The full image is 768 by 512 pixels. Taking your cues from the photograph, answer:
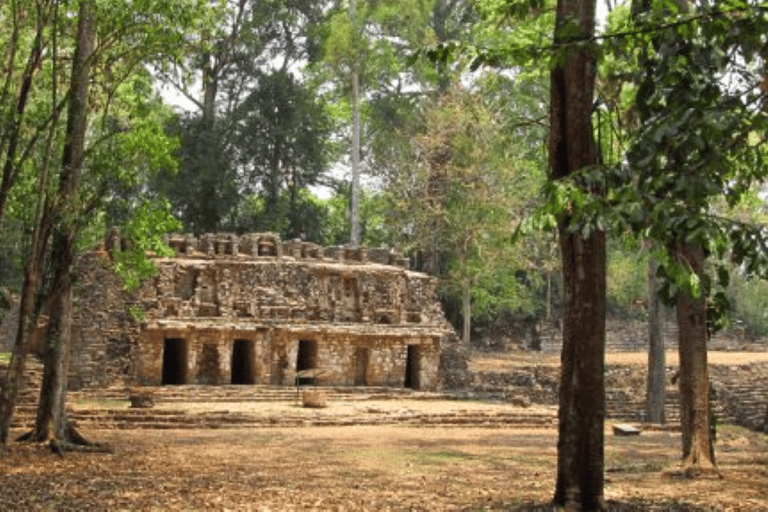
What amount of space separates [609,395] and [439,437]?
44.1ft

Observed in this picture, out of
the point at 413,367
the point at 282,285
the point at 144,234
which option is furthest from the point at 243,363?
the point at 144,234

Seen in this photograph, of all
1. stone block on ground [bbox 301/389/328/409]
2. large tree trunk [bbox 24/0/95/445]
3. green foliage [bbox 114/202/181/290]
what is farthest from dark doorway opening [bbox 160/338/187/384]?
large tree trunk [bbox 24/0/95/445]

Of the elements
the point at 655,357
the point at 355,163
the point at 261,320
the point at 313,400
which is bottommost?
the point at 313,400

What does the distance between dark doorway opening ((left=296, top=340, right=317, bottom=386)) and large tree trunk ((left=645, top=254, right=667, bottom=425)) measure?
37.0 ft

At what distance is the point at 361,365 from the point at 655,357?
11.1 meters

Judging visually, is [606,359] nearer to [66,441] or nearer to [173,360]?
[173,360]

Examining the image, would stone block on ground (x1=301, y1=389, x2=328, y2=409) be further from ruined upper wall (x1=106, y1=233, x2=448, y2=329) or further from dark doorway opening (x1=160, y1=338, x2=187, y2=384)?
dark doorway opening (x1=160, y1=338, x2=187, y2=384)

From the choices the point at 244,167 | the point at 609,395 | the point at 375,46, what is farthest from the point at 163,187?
the point at 609,395

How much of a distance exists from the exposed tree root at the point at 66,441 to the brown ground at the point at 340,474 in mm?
214

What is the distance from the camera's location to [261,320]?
2856 centimetres

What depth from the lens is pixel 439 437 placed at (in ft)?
64.1

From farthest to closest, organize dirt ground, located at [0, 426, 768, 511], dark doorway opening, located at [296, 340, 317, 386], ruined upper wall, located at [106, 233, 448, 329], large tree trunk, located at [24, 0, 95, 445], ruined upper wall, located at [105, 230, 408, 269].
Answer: ruined upper wall, located at [105, 230, 408, 269]
dark doorway opening, located at [296, 340, 317, 386]
ruined upper wall, located at [106, 233, 448, 329]
large tree trunk, located at [24, 0, 95, 445]
dirt ground, located at [0, 426, 768, 511]

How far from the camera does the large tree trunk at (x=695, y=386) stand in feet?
40.1

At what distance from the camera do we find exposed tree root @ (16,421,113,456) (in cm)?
1393
